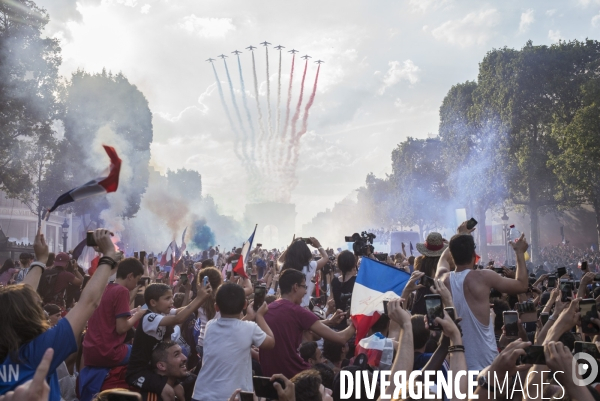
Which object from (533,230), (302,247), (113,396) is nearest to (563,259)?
(533,230)

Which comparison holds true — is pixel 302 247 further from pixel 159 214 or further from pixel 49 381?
pixel 159 214

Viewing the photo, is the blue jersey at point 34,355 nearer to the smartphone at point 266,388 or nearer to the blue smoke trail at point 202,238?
the smartphone at point 266,388

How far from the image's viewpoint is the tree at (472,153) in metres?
36.8

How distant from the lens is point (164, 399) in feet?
17.0

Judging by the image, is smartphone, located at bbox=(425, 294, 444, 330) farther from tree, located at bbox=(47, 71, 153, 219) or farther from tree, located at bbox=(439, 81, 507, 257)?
tree, located at bbox=(439, 81, 507, 257)

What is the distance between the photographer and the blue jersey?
3035mm

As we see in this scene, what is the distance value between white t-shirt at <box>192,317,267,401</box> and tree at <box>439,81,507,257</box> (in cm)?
3411

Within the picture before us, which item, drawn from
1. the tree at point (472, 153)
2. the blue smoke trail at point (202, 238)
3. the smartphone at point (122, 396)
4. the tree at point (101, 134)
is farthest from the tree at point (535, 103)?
the blue smoke trail at point (202, 238)

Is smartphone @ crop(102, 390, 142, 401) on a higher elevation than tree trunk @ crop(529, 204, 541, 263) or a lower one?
lower

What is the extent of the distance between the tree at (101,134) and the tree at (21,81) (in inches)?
269

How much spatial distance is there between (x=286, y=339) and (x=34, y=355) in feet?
7.75

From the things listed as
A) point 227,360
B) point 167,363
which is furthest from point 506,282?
point 167,363

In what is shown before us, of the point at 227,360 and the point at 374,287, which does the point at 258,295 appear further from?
the point at 227,360

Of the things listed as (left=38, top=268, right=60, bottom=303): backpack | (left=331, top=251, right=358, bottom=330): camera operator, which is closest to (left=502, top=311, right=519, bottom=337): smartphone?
(left=331, top=251, right=358, bottom=330): camera operator
